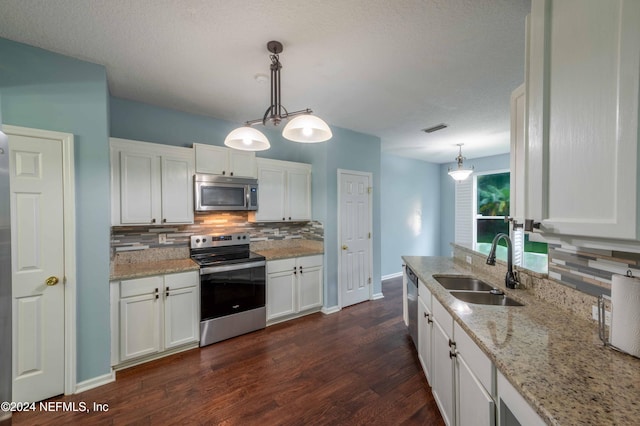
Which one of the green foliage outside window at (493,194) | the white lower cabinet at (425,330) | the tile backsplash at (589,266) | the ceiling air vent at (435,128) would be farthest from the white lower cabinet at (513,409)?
the green foliage outside window at (493,194)

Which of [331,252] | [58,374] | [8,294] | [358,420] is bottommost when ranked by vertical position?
[358,420]

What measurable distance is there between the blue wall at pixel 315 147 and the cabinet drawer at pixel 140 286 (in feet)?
5.09

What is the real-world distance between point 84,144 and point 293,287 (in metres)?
2.55

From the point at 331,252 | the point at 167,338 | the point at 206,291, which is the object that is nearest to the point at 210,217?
the point at 206,291

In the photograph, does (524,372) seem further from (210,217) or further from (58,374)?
(210,217)

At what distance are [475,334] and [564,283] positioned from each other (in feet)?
2.37

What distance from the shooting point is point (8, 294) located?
3.64ft

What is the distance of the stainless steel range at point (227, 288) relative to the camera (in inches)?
109

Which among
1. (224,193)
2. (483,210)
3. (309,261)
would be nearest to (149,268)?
(224,193)

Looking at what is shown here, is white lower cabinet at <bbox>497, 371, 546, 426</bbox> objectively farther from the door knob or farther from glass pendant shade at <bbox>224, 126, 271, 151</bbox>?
the door knob

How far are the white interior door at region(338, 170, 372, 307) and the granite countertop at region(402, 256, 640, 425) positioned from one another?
91.9 inches

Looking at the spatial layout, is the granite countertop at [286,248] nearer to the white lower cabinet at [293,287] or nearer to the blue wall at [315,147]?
the white lower cabinet at [293,287]

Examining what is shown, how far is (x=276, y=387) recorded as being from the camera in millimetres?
2164

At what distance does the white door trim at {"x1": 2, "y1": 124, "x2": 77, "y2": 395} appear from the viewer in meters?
2.02
